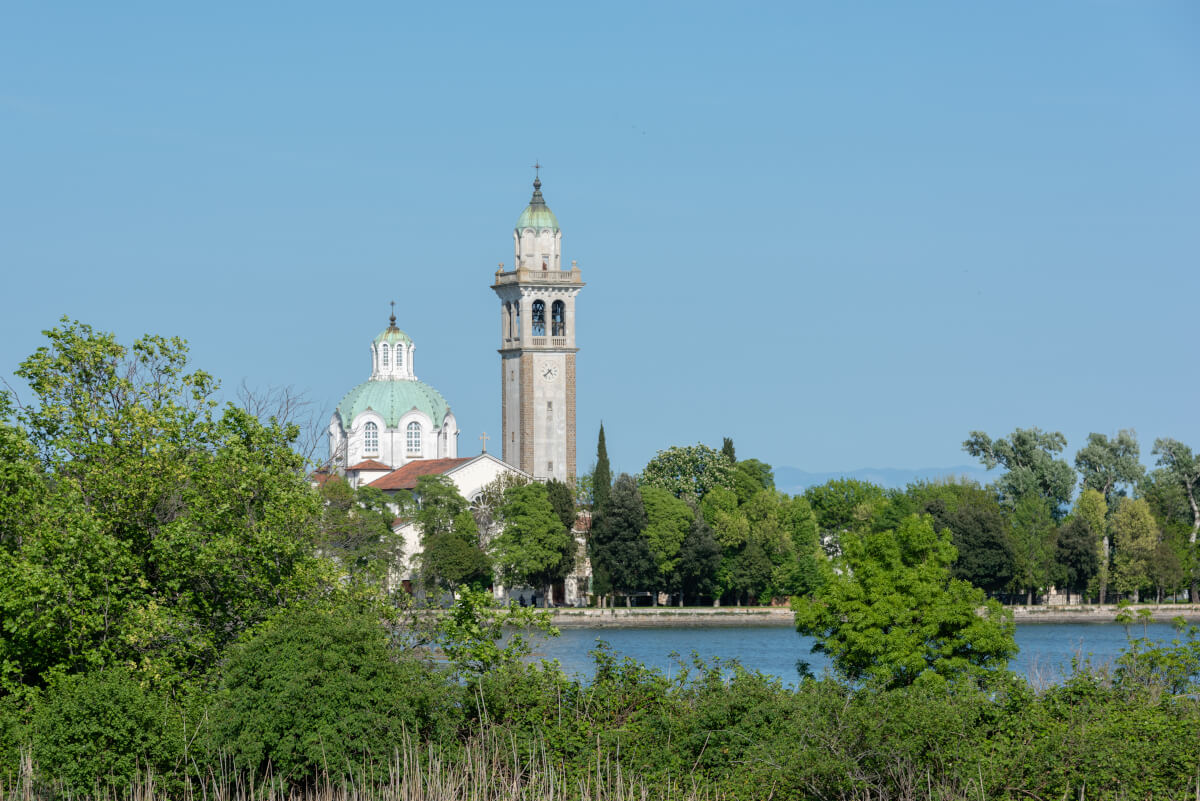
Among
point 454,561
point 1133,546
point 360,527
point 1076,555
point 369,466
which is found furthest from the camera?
point 369,466

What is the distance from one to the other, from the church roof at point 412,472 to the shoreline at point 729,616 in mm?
17436

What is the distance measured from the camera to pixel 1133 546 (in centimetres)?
8312

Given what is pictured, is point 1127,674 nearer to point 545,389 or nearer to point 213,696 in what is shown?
point 213,696

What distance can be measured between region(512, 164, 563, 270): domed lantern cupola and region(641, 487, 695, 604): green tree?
22471 millimetres

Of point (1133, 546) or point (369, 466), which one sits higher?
point (369, 466)

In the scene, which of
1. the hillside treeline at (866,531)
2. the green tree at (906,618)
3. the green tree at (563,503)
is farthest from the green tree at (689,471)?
the green tree at (906,618)

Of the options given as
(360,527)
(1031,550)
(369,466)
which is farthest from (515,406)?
(360,527)

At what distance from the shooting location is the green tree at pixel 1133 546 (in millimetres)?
82188

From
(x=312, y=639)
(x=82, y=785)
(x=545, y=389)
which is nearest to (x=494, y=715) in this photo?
(x=312, y=639)

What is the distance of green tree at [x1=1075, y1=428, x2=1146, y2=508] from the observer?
318 ft

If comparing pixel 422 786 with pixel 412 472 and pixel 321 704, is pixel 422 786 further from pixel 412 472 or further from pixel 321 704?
pixel 412 472

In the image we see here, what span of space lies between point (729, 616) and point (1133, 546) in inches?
801

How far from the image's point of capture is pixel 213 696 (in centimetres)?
2209

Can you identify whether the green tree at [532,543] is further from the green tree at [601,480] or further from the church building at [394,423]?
the church building at [394,423]
